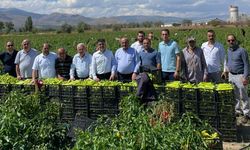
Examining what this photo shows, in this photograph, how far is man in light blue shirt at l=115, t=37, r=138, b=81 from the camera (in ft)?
33.2

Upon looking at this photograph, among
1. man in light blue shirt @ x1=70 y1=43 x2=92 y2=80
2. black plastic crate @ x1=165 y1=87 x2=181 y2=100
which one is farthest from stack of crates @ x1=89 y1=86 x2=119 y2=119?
man in light blue shirt @ x1=70 y1=43 x2=92 y2=80

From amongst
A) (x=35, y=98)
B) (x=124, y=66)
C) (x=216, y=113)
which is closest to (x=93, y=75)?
(x=124, y=66)

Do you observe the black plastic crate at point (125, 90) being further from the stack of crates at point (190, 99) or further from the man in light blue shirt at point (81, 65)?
the man in light blue shirt at point (81, 65)

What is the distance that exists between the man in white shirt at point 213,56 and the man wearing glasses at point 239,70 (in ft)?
0.75

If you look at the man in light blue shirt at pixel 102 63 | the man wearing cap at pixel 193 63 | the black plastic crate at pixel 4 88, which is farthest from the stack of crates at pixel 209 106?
the black plastic crate at pixel 4 88

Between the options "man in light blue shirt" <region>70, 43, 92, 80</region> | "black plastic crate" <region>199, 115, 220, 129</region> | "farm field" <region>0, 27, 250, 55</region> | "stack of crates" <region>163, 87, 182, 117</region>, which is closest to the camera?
"black plastic crate" <region>199, 115, 220, 129</region>

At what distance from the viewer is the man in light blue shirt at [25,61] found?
11273 millimetres

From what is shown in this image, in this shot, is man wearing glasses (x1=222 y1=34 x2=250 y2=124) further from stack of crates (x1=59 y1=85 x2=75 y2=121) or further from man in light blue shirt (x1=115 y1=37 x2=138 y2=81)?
stack of crates (x1=59 y1=85 x2=75 y2=121)

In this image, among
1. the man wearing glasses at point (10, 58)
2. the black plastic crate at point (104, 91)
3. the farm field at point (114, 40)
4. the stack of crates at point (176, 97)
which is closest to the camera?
the stack of crates at point (176, 97)

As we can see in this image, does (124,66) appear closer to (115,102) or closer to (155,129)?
(115,102)

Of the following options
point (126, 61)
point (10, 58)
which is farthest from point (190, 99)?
point (10, 58)

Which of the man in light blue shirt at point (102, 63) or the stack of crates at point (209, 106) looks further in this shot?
the man in light blue shirt at point (102, 63)

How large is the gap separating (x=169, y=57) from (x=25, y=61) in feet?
11.5

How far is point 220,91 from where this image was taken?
812cm
